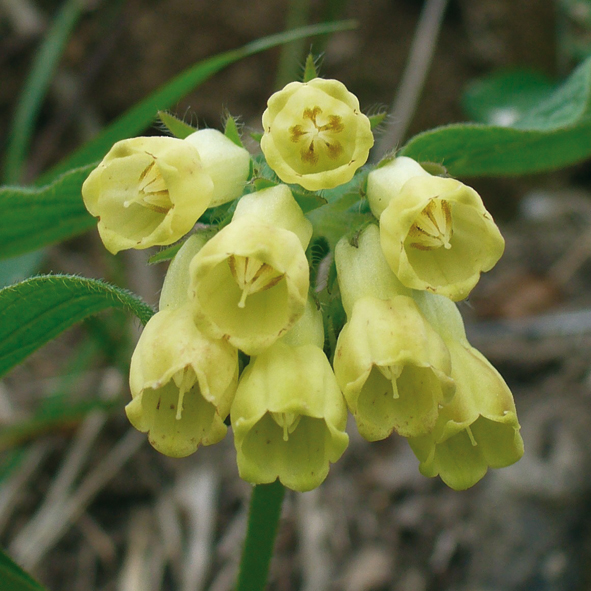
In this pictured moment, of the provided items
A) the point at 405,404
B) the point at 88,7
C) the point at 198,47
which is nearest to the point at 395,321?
the point at 405,404

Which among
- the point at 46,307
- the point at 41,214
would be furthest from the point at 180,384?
the point at 41,214

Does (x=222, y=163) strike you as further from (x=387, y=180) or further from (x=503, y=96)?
(x=503, y=96)

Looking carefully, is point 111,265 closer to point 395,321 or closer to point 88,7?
point 88,7

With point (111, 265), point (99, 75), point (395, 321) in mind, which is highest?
point (395, 321)

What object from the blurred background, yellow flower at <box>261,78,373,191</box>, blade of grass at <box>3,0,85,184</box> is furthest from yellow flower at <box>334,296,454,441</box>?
blade of grass at <box>3,0,85,184</box>

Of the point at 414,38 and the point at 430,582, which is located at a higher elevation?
the point at 414,38

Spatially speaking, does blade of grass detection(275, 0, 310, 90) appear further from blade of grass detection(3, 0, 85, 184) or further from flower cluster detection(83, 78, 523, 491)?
flower cluster detection(83, 78, 523, 491)
